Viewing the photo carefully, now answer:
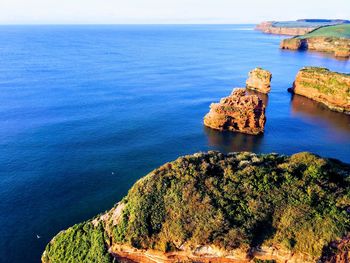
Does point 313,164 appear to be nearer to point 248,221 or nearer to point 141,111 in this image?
point 248,221

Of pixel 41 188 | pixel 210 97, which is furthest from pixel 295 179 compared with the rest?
pixel 210 97

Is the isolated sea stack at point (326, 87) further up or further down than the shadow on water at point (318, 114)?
further up

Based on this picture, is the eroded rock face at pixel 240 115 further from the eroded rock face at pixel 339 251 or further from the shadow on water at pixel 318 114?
the eroded rock face at pixel 339 251

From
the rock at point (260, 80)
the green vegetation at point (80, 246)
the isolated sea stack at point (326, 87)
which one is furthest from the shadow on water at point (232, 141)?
the rock at point (260, 80)

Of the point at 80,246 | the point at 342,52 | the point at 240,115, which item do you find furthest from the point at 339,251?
the point at 342,52

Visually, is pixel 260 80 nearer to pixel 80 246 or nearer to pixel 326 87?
pixel 326 87
